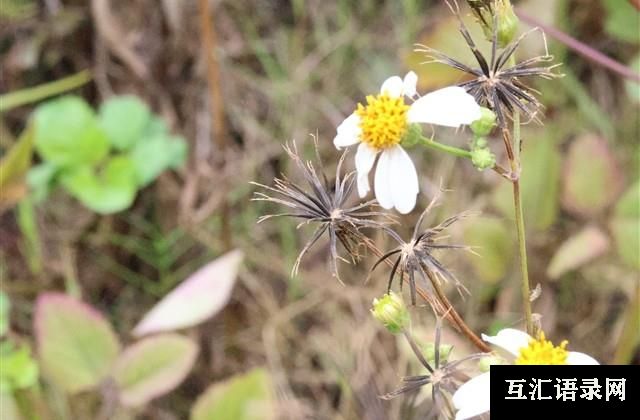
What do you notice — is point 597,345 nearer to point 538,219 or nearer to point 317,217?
point 538,219

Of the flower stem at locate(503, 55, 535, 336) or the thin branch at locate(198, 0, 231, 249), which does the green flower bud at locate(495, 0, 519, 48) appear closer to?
the flower stem at locate(503, 55, 535, 336)

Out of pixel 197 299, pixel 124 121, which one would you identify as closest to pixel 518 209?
pixel 197 299

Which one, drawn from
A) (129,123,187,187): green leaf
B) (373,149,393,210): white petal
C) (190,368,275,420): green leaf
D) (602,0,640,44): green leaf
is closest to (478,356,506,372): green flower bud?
(373,149,393,210): white petal

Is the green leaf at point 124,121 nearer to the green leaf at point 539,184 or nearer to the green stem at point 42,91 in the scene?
the green stem at point 42,91

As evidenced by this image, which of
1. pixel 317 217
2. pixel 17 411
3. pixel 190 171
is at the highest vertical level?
pixel 190 171

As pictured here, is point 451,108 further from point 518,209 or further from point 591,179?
point 591,179

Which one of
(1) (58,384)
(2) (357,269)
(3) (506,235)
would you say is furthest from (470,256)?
(1) (58,384)
